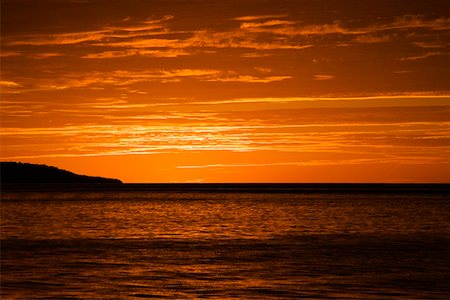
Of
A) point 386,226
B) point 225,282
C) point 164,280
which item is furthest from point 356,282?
point 386,226

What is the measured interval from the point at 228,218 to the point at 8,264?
40.8 m

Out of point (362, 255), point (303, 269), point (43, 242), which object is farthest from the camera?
point (43, 242)

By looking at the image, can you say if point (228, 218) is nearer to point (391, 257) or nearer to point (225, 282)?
point (391, 257)

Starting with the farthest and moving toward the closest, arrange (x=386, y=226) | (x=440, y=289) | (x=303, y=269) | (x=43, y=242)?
(x=386, y=226) < (x=43, y=242) < (x=303, y=269) < (x=440, y=289)

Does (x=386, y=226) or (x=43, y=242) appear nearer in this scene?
(x=43, y=242)

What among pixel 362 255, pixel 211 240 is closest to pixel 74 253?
pixel 211 240

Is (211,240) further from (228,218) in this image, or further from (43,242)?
(228,218)

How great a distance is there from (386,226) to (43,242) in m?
29.7

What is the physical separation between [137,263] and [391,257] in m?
14.0

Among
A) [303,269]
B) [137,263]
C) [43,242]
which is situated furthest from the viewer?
[43,242]

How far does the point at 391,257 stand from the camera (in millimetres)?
40938

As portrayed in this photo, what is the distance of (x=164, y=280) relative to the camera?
32812 mm

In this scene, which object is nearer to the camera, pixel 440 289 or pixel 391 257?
pixel 440 289

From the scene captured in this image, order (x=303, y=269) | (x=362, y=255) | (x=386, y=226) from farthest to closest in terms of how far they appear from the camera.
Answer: (x=386, y=226) < (x=362, y=255) < (x=303, y=269)
